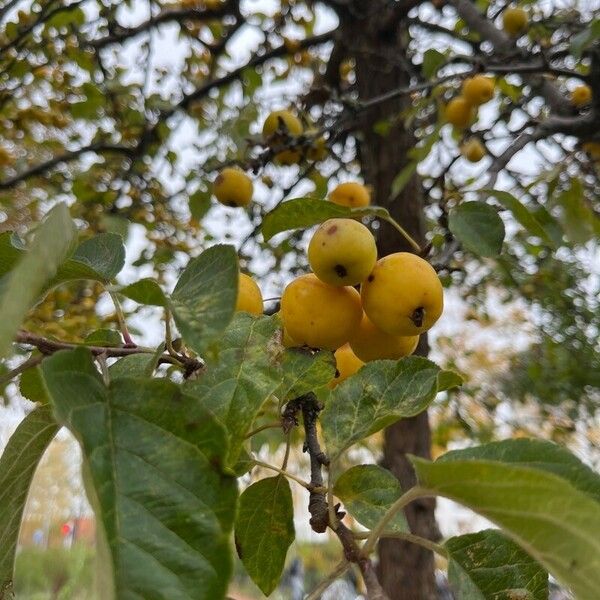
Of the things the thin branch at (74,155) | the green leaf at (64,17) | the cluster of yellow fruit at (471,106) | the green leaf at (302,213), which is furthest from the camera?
the thin branch at (74,155)

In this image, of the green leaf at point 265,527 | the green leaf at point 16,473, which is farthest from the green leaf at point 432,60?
the green leaf at point 16,473

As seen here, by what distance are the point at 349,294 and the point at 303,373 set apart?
179mm

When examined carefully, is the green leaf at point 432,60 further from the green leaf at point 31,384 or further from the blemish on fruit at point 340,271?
the green leaf at point 31,384

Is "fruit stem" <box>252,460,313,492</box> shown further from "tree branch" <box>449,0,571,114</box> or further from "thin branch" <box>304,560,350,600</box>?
"tree branch" <box>449,0,571,114</box>

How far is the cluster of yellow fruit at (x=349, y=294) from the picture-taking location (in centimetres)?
75

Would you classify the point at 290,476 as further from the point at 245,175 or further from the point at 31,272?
the point at 245,175

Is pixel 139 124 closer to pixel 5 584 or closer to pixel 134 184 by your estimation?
pixel 134 184

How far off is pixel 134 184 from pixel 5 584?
2260mm

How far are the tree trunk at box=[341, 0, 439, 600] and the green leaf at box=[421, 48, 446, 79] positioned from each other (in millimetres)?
367

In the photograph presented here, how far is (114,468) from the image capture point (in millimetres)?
444

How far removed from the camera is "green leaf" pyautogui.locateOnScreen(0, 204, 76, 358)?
1.23 feet

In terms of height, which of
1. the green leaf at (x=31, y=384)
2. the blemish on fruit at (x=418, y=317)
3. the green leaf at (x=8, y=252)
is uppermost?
the blemish on fruit at (x=418, y=317)

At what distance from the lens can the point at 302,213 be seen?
83cm

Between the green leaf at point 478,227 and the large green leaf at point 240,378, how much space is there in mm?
423
